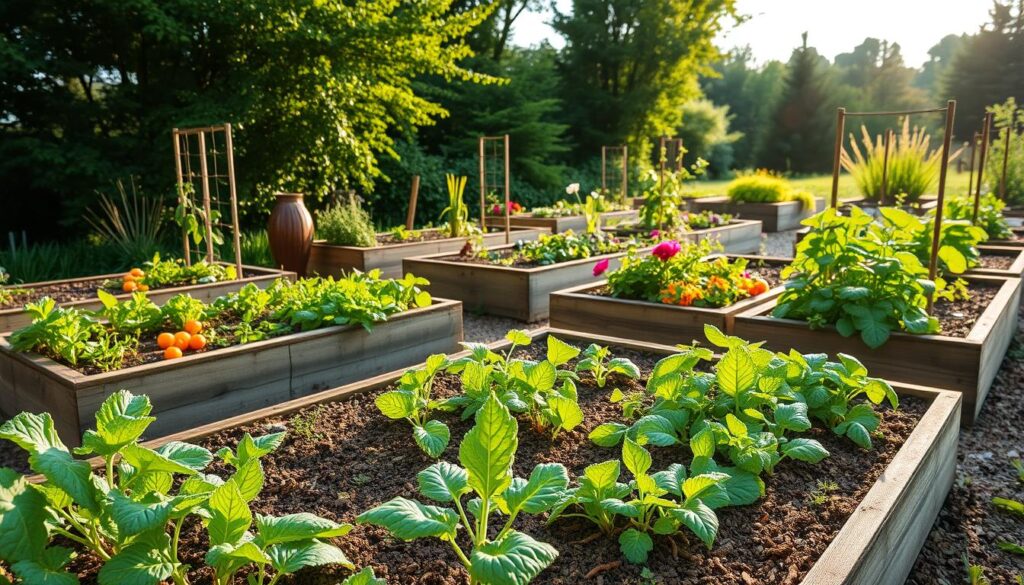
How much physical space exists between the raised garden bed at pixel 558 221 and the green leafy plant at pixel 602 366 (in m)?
6.36

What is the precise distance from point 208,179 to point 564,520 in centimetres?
668

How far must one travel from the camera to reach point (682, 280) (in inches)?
161

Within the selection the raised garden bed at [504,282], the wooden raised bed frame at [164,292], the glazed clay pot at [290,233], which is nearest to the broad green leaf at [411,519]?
the wooden raised bed frame at [164,292]

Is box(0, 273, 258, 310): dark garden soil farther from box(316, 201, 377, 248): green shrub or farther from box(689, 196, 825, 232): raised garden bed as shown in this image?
box(689, 196, 825, 232): raised garden bed

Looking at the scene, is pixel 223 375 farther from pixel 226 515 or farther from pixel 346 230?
pixel 346 230

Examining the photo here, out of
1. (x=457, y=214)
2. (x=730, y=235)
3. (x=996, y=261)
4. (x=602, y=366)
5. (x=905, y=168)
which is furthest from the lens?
(x=905, y=168)

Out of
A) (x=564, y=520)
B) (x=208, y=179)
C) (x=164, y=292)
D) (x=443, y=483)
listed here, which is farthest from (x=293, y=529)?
(x=208, y=179)

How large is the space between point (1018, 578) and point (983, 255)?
4.57 meters

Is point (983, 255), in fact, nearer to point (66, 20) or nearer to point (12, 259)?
point (12, 259)

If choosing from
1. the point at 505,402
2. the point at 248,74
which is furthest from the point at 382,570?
the point at 248,74

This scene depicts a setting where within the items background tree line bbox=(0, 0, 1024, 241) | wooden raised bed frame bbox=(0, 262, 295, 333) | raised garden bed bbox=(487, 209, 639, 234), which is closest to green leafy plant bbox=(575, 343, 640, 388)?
wooden raised bed frame bbox=(0, 262, 295, 333)

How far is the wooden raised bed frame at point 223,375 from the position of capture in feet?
9.07

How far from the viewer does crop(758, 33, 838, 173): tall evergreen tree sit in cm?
2877

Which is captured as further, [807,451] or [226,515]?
[807,451]
